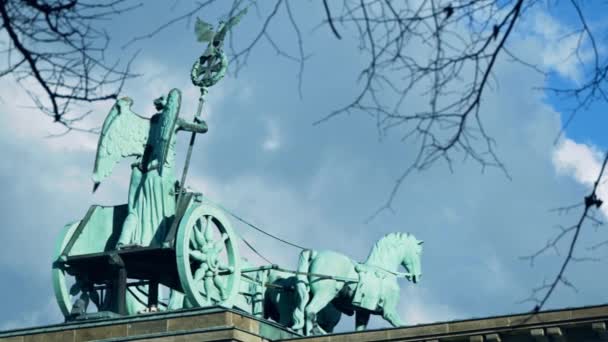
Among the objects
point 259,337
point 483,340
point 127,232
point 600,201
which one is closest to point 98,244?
point 127,232

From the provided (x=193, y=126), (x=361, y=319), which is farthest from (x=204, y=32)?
(x=361, y=319)

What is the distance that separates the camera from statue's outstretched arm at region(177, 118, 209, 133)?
33.3m

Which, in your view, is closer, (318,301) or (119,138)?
(119,138)

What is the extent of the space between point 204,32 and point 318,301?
563 centimetres

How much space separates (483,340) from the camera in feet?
99.6

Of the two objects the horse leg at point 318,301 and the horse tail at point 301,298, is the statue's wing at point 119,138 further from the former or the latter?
the horse leg at point 318,301

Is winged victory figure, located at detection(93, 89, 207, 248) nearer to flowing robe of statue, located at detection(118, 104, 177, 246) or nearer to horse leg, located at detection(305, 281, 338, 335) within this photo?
flowing robe of statue, located at detection(118, 104, 177, 246)

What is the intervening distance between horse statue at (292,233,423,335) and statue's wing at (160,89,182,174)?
349 centimetres

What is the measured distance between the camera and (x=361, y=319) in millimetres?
35094

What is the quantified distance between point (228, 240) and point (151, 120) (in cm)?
272

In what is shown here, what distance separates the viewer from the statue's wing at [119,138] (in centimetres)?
3309

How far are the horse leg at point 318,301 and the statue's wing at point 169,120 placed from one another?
386cm

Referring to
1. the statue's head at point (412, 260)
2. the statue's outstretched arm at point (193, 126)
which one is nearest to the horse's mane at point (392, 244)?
the statue's head at point (412, 260)

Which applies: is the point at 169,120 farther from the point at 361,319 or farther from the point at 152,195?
the point at 361,319
